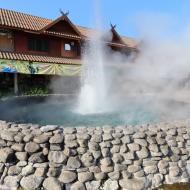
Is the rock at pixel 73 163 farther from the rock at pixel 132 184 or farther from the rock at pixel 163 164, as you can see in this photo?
the rock at pixel 163 164

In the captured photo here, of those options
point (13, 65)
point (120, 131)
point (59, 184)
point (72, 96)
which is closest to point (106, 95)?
point (72, 96)

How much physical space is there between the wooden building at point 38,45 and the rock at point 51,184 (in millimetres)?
15363

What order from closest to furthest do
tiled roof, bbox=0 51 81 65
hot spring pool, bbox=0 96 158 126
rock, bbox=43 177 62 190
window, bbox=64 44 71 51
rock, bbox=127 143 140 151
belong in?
rock, bbox=43 177 62 190, rock, bbox=127 143 140 151, hot spring pool, bbox=0 96 158 126, tiled roof, bbox=0 51 81 65, window, bbox=64 44 71 51

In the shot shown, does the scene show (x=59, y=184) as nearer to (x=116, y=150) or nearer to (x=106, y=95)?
(x=116, y=150)

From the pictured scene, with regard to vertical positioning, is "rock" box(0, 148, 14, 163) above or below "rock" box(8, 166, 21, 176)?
above

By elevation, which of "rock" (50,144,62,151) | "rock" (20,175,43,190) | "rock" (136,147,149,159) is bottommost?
"rock" (20,175,43,190)

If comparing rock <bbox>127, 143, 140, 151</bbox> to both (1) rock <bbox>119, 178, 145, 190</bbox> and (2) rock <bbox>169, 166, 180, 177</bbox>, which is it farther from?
(2) rock <bbox>169, 166, 180, 177</bbox>

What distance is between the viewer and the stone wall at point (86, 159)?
5.95 meters

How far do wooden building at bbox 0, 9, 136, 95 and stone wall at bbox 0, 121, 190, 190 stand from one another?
1476cm

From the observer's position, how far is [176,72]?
66.7ft

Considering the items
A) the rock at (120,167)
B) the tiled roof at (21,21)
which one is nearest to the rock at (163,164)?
the rock at (120,167)

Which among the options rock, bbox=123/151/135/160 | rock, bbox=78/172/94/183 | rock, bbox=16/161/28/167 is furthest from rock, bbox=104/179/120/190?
rock, bbox=16/161/28/167

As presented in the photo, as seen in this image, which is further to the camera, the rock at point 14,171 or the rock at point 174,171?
the rock at point 174,171

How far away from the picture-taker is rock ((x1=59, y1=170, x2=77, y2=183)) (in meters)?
5.89
